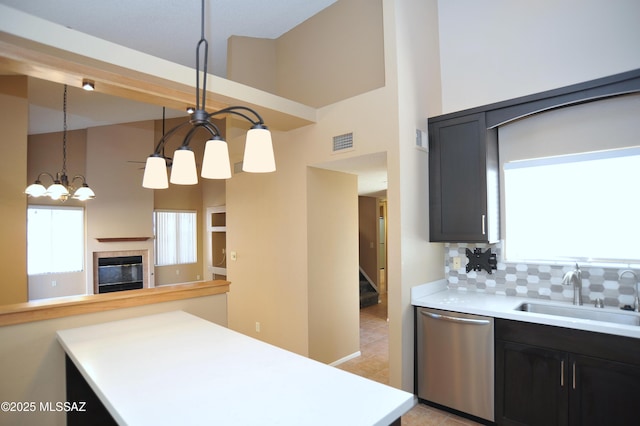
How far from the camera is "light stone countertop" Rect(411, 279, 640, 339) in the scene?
2131mm

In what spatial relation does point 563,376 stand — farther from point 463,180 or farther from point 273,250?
point 273,250

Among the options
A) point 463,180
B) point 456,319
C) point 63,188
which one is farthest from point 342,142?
point 63,188

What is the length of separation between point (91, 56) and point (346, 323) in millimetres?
3575

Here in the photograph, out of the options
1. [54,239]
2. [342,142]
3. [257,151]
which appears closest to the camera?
[257,151]

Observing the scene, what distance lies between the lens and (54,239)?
275 inches

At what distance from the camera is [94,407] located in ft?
7.39

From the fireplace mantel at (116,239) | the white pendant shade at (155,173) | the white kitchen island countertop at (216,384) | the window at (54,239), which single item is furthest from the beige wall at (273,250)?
the window at (54,239)

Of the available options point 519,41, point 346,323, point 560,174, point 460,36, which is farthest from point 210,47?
point 560,174

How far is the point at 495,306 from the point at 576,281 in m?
0.66

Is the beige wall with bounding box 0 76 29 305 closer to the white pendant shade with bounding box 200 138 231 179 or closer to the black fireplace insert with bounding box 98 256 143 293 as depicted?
the black fireplace insert with bounding box 98 256 143 293

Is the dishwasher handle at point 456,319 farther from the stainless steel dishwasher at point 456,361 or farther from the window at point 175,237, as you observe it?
the window at point 175,237

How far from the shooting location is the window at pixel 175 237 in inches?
342

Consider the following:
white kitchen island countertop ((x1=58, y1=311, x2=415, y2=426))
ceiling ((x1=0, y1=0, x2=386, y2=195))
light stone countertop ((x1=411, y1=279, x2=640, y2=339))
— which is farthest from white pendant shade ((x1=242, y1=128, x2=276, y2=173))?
light stone countertop ((x1=411, y1=279, x2=640, y2=339))

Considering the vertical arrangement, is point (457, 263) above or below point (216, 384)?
above
